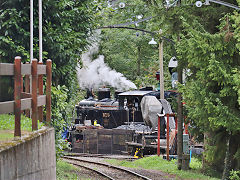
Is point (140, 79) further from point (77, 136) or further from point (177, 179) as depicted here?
point (177, 179)

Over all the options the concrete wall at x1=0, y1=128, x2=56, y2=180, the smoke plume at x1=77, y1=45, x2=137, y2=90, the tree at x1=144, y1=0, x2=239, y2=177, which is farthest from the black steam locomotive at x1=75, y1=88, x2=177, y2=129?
the concrete wall at x1=0, y1=128, x2=56, y2=180

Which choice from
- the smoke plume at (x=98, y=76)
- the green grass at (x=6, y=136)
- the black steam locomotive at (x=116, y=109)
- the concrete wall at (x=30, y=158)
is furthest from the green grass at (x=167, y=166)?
the smoke plume at (x=98, y=76)

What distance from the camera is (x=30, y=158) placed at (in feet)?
21.7

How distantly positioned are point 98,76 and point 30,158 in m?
41.3

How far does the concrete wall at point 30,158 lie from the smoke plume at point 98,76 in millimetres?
35175

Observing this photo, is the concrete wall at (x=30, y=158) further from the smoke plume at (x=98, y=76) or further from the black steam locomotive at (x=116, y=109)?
the smoke plume at (x=98, y=76)

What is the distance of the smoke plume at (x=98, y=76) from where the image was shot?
146ft

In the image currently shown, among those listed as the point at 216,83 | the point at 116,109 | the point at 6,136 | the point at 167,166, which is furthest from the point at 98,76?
the point at 6,136

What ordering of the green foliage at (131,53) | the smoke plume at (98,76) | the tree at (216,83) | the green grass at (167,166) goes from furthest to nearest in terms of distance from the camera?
the smoke plume at (98,76) → the green foliage at (131,53) → the green grass at (167,166) → the tree at (216,83)

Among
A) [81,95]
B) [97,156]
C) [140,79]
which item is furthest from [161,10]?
[81,95]

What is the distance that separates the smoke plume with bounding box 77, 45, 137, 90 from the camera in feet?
146

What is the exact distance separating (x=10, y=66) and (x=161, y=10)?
10.4 meters

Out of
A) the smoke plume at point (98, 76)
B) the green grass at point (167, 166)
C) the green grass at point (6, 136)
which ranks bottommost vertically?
the green grass at point (167, 166)

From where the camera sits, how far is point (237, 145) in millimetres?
13742
